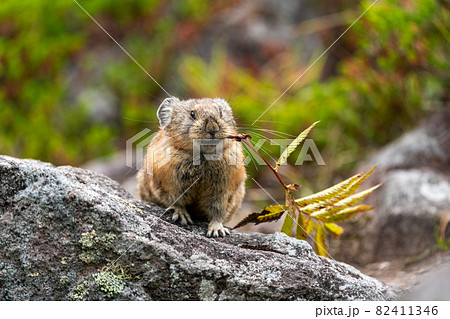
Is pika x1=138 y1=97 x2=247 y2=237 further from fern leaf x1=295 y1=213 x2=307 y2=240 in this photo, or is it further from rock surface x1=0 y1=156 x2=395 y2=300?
rock surface x1=0 y1=156 x2=395 y2=300

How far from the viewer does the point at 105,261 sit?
4.35 metres

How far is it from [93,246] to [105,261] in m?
0.17

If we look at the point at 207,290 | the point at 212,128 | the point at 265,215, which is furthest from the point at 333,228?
the point at 207,290

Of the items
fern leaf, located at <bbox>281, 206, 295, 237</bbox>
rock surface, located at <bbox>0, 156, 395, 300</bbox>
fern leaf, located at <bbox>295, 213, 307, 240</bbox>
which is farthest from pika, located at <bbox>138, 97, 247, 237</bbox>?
rock surface, located at <bbox>0, 156, 395, 300</bbox>

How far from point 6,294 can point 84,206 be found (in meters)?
0.95

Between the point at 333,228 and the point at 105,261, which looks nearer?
the point at 105,261

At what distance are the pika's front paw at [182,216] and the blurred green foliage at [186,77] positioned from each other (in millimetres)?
1258

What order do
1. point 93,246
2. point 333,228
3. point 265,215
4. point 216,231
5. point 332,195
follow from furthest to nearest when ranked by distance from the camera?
point 333,228 → point 332,195 → point 216,231 → point 265,215 → point 93,246

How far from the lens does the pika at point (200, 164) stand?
18.3 feet

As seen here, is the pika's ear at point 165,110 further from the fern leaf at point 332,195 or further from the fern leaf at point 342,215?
the fern leaf at point 342,215

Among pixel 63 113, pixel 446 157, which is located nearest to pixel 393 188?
pixel 446 157

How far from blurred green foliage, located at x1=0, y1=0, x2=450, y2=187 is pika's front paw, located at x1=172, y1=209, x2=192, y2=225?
126 cm

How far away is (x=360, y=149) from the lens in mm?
10992

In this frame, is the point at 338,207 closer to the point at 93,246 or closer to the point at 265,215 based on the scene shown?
the point at 265,215
